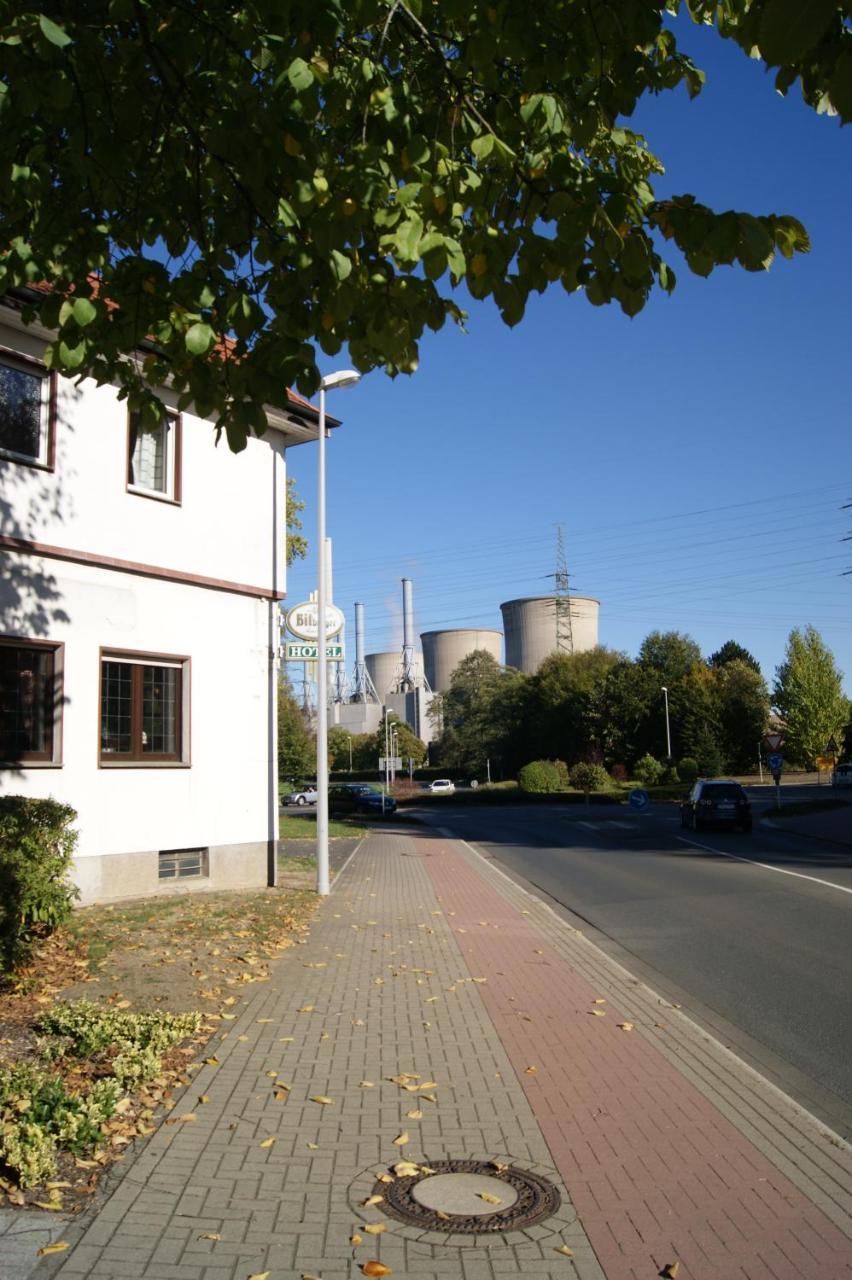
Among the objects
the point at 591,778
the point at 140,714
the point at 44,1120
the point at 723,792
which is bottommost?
the point at 44,1120

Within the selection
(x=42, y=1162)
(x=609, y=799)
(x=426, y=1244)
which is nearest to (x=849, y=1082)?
(x=426, y=1244)

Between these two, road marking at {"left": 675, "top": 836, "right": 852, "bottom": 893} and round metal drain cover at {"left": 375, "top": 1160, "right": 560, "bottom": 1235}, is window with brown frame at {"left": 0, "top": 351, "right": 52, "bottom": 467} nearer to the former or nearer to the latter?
round metal drain cover at {"left": 375, "top": 1160, "right": 560, "bottom": 1235}

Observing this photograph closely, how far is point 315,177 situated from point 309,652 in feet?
35.2

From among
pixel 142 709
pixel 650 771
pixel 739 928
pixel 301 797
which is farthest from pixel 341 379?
pixel 301 797

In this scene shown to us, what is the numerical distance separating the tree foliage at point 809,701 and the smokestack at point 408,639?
4704 centimetres

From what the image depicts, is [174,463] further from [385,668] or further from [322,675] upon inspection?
[385,668]

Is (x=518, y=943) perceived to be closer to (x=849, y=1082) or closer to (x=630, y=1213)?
(x=849, y=1082)

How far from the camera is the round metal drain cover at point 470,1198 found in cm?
A: 407

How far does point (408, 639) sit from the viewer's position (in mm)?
122125

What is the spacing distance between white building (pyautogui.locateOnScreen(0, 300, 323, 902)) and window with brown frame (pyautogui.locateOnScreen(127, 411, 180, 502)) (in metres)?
0.03

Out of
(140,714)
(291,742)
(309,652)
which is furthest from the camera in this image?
(291,742)

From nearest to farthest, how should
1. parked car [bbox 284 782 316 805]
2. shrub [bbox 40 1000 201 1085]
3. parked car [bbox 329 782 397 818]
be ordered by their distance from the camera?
shrub [bbox 40 1000 201 1085] → parked car [bbox 329 782 397 818] → parked car [bbox 284 782 316 805]

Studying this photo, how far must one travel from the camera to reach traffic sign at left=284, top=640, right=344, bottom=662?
1579 cm

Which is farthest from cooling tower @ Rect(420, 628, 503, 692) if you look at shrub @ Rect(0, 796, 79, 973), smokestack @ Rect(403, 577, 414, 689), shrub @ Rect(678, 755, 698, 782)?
shrub @ Rect(0, 796, 79, 973)
